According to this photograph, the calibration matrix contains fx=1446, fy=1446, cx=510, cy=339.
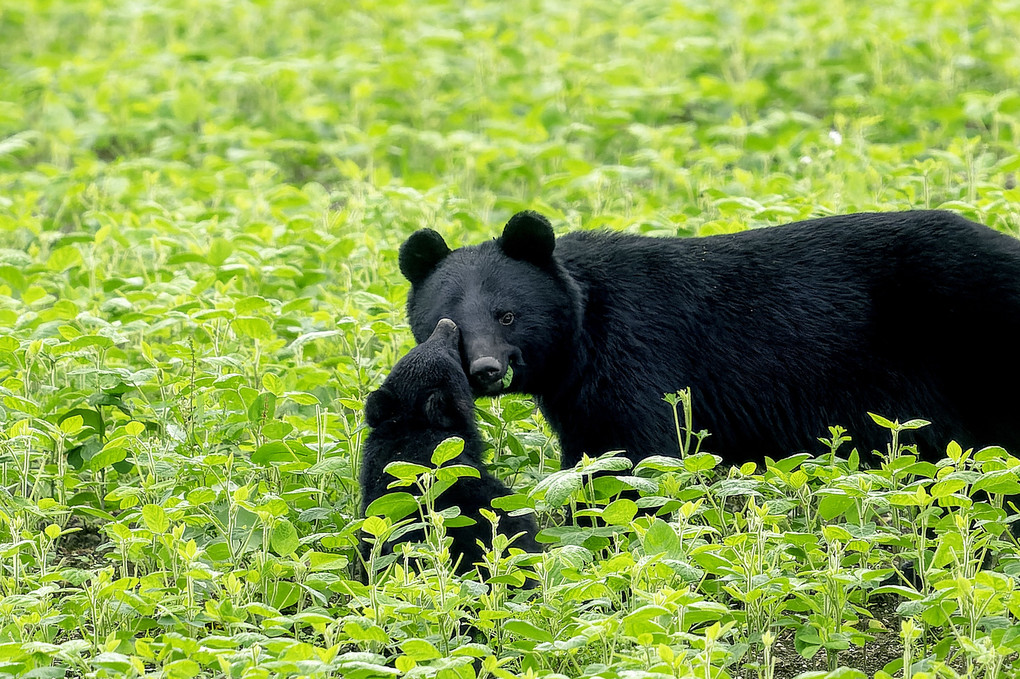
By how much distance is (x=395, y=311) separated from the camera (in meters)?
6.20

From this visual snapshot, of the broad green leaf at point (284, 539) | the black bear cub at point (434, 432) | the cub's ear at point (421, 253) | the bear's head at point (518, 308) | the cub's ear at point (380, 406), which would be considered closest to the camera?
the broad green leaf at point (284, 539)

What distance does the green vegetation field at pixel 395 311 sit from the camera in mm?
4164

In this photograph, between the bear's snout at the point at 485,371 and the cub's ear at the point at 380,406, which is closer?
the cub's ear at the point at 380,406

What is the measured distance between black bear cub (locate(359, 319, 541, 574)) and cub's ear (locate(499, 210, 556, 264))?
45 cm

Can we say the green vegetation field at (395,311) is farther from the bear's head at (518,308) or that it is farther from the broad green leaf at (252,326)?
the bear's head at (518,308)

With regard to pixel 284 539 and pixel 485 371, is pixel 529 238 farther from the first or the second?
pixel 284 539

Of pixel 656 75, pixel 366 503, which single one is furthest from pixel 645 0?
pixel 366 503

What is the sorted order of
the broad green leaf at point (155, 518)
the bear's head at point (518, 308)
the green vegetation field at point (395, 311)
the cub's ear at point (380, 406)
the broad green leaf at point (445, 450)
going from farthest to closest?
the bear's head at point (518, 308)
the cub's ear at point (380, 406)
the broad green leaf at point (155, 518)
the broad green leaf at point (445, 450)
the green vegetation field at point (395, 311)

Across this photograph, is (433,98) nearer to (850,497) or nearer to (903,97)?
(903,97)

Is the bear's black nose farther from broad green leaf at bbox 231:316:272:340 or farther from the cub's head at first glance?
broad green leaf at bbox 231:316:272:340

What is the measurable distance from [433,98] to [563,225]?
3.66 metres

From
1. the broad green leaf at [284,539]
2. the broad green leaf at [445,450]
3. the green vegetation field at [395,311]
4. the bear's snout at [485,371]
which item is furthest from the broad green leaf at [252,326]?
the broad green leaf at [445,450]

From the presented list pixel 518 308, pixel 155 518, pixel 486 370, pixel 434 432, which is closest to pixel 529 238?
pixel 518 308

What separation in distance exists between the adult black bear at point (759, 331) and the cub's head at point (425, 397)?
124mm
